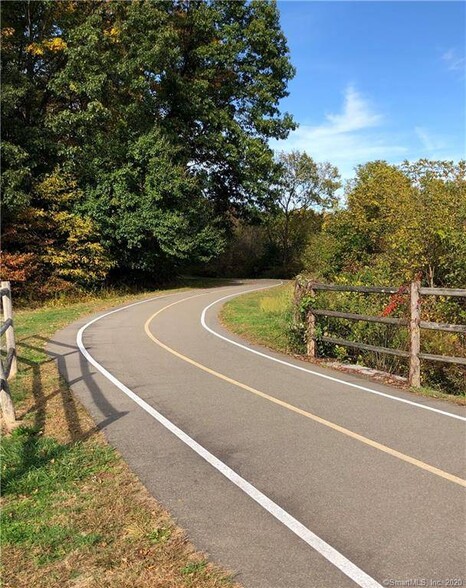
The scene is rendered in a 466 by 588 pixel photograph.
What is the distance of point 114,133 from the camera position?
32562 millimetres

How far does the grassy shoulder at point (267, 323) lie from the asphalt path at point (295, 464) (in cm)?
62

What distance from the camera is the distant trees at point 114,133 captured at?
28469 millimetres

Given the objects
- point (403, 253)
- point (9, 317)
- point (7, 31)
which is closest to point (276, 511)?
point (9, 317)

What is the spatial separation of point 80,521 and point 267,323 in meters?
13.5

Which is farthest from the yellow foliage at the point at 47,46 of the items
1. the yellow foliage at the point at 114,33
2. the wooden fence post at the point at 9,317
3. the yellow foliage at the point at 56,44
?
the wooden fence post at the point at 9,317

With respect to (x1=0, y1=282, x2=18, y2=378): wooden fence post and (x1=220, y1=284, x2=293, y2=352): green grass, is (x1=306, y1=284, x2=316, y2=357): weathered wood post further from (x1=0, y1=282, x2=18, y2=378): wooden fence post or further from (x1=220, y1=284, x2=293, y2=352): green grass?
(x1=0, y1=282, x2=18, y2=378): wooden fence post

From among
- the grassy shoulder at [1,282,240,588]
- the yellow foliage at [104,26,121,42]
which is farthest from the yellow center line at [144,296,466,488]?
the yellow foliage at [104,26,121,42]

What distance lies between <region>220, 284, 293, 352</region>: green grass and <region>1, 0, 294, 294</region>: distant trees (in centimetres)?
959

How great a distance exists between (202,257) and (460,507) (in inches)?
1246

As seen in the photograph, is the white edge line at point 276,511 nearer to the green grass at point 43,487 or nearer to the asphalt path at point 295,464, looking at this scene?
the asphalt path at point 295,464

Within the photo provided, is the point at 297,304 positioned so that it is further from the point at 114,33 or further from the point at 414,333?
the point at 114,33

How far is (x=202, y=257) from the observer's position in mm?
35562

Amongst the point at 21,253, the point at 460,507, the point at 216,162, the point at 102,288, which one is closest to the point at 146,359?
the point at 460,507

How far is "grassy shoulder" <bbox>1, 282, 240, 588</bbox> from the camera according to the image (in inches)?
140
